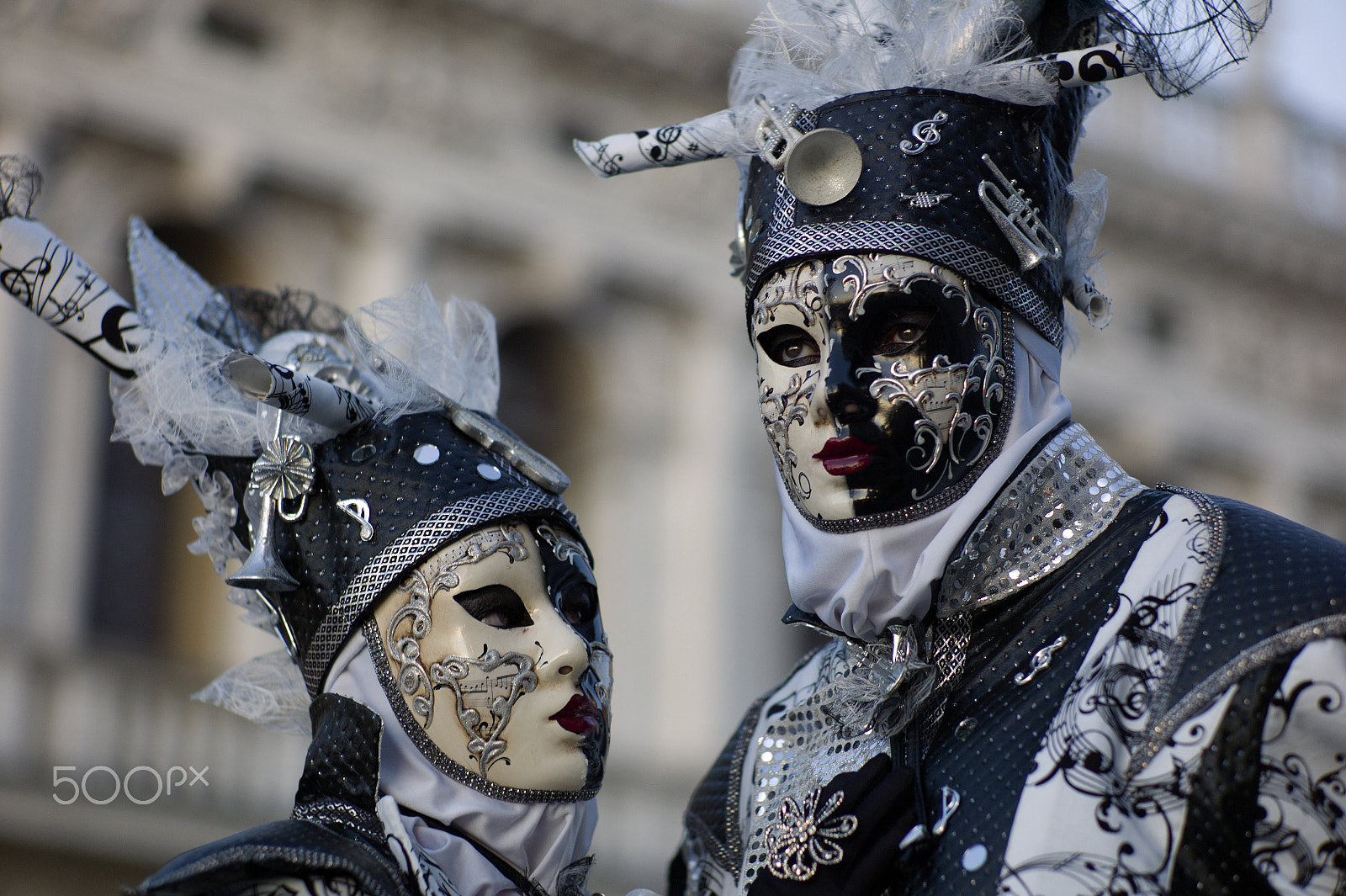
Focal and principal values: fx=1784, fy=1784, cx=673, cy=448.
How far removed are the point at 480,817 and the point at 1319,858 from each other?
3.82 ft

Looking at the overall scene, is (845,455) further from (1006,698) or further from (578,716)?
(578,716)

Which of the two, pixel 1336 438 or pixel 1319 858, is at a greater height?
pixel 1336 438

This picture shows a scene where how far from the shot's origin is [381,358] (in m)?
2.97

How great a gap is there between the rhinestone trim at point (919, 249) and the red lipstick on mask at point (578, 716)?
711 millimetres

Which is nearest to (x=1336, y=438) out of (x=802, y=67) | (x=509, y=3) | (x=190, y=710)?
(x=509, y=3)

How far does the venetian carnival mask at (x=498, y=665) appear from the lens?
8.64ft

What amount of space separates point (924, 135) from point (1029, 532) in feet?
1.93

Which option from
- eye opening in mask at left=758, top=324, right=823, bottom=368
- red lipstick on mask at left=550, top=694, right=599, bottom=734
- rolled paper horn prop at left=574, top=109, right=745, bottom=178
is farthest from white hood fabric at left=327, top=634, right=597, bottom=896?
rolled paper horn prop at left=574, top=109, right=745, bottom=178

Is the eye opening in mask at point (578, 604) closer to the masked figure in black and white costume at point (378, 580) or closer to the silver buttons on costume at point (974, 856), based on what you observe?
the masked figure in black and white costume at point (378, 580)

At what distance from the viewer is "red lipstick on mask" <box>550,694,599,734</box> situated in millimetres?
2668

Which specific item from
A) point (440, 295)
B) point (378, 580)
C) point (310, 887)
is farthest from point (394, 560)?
point (440, 295)

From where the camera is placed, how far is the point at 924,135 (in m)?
2.56

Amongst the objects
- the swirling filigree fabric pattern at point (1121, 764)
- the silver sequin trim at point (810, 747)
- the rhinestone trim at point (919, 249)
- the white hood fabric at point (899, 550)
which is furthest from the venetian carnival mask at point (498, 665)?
the swirling filigree fabric pattern at point (1121, 764)

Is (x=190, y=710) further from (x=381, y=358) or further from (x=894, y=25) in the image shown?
(x=894, y=25)
